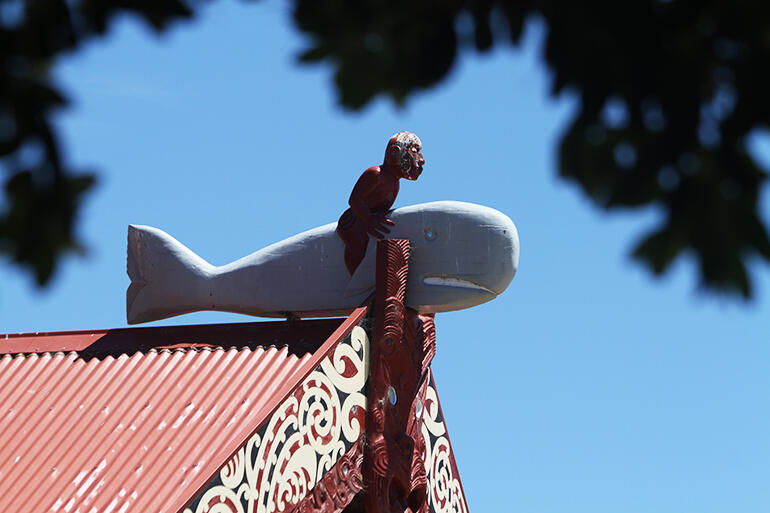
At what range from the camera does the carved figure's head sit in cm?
1324

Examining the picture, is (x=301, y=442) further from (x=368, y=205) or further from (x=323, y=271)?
(x=368, y=205)

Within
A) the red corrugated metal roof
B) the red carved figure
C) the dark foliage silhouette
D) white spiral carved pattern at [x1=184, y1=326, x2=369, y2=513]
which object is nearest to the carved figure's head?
the red carved figure

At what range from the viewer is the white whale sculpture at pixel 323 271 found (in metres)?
12.9

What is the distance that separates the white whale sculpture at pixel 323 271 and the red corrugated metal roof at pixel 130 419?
92 cm

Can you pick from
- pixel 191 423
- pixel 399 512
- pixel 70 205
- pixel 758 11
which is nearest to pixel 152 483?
pixel 191 423

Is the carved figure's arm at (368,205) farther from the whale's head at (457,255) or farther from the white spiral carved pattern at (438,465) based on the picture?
the white spiral carved pattern at (438,465)

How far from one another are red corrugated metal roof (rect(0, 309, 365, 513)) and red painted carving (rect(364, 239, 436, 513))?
408mm

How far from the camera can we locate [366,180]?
13.3 metres

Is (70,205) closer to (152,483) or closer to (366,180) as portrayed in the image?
(152,483)

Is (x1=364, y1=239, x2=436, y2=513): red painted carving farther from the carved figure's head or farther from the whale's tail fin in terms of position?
the whale's tail fin

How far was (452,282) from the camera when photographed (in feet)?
42.5

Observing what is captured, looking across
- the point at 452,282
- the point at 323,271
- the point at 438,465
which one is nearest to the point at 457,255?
the point at 452,282

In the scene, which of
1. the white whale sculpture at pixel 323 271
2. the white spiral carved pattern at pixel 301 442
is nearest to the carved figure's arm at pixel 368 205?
the white whale sculpture at pixel 323 271

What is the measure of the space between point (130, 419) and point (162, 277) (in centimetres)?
289
